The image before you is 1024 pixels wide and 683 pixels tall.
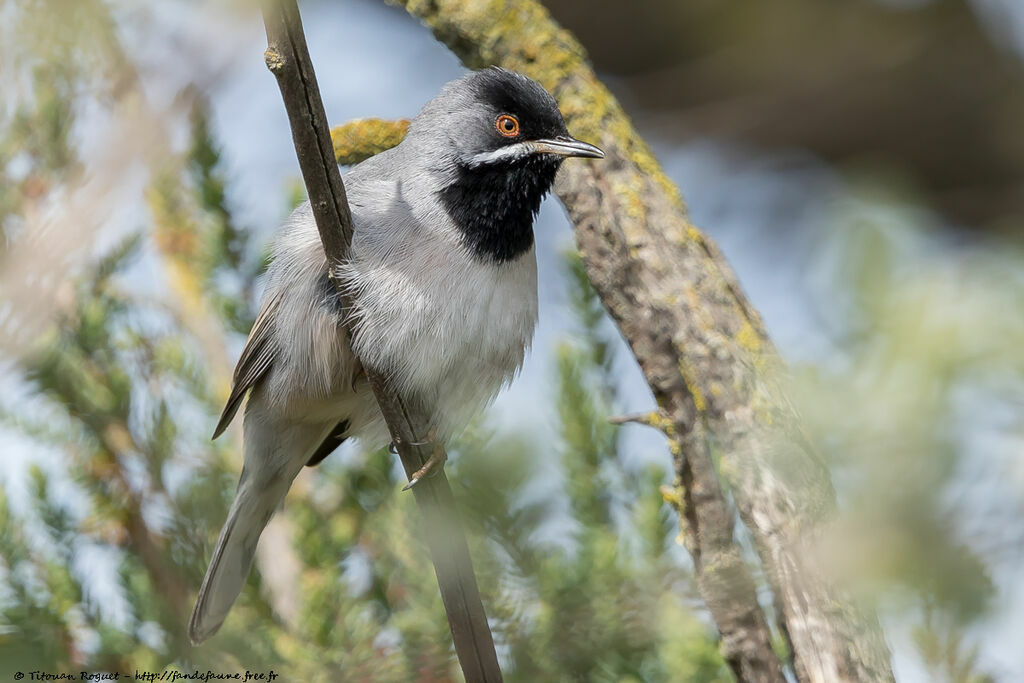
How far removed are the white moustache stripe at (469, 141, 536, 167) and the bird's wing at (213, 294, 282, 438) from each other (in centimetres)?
98

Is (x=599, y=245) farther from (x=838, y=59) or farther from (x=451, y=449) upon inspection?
(x=838, y=59)

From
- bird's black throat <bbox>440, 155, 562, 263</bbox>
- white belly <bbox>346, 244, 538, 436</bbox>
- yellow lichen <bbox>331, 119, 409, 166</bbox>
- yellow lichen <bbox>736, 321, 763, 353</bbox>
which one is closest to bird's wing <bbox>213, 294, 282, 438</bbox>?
white belly <bbox>346, 244, 538, 436</bbox>

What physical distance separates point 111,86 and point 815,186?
577cm

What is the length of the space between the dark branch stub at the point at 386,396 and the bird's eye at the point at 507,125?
1101 mm

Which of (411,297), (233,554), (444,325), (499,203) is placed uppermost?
(499,203)

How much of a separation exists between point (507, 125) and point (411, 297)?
3.11 feet

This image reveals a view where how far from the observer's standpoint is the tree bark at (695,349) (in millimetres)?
3412

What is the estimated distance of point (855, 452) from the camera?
1.55 meters

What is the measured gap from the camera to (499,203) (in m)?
3.87

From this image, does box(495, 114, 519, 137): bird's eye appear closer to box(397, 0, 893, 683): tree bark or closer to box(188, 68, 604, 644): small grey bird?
box(188, 68, 604, 644): small grey bird

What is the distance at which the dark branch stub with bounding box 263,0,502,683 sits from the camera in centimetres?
238

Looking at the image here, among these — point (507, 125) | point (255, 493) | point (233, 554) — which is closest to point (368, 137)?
point (507, 125)

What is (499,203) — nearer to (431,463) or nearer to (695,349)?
(695,349)

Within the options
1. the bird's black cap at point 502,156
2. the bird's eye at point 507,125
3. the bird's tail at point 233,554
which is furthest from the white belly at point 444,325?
the bird's tail at point 233,554
